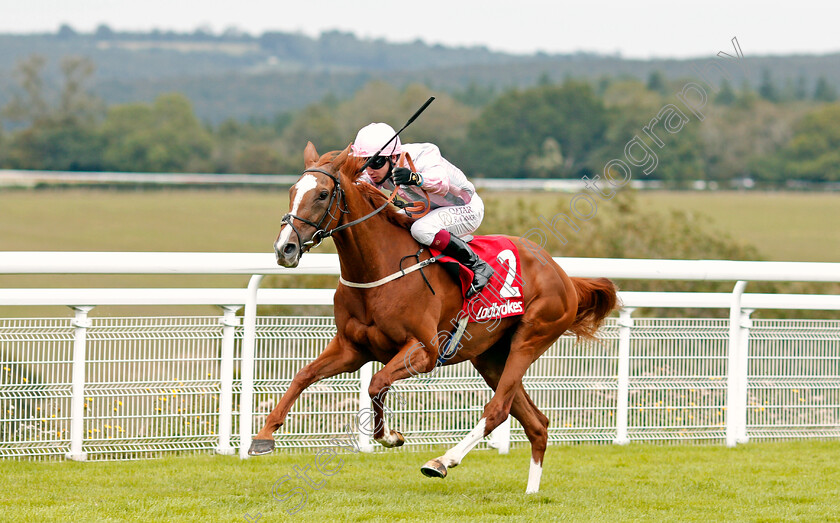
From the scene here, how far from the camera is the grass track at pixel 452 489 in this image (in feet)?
13.1

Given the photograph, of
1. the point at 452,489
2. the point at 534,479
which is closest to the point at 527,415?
the point at 534,479

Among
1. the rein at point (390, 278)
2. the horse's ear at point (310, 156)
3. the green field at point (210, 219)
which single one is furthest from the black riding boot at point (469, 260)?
the green field at point (210, 219)

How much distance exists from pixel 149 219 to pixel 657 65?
4538 inches

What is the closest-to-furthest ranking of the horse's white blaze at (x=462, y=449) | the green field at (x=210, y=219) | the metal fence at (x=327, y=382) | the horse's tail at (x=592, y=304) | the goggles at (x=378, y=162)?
the horse's white blaze at (x=462, y=449), the goggles at (x=378, y=162), the metal fence at (x=327, y=382), the horse's tail at (x=592, y=304), the green field at (x=210, y=219)

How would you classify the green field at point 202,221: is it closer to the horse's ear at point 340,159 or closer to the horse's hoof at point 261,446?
the horse's ear at point 340,159

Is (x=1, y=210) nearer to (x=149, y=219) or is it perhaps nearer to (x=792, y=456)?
(x=149, y=219)

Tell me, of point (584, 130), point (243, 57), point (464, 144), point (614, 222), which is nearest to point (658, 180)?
point (584, 130)

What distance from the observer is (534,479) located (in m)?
4.49

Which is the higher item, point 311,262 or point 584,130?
point 584,130

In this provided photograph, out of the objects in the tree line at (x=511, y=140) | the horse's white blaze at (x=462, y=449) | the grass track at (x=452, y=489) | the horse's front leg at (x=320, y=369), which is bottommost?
the grass track at (x=452, y=489)

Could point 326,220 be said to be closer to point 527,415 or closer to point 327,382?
point 527,415

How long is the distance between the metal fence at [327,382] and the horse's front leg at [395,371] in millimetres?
981

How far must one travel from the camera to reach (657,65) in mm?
139375

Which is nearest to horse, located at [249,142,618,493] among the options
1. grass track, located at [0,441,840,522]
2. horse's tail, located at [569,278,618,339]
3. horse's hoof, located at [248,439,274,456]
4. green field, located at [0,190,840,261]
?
horse's hoof, located at [248,439,274,456]
